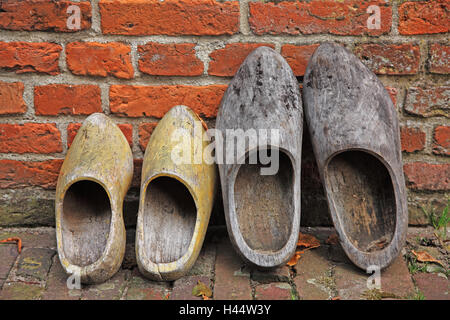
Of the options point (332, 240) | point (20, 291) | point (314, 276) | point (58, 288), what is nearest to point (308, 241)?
point (332, 240)

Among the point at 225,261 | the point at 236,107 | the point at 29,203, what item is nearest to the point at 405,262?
the point at 225,261

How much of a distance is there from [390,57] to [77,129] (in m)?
1.12

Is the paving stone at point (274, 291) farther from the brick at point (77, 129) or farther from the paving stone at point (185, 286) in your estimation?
the brick at point (77, 129)

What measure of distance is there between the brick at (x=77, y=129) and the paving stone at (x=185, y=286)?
568 millimetres

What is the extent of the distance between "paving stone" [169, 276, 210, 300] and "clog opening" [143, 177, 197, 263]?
72 millimetres

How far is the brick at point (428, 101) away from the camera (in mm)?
1922

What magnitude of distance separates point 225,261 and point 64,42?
92cm

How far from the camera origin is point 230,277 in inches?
66.7

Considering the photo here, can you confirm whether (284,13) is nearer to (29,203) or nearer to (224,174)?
(224,174)

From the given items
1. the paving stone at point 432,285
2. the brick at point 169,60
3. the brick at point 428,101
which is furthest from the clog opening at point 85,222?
the brick at point 428,101

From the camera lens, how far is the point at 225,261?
179 centimetres

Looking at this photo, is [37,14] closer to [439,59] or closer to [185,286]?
[185,286]
